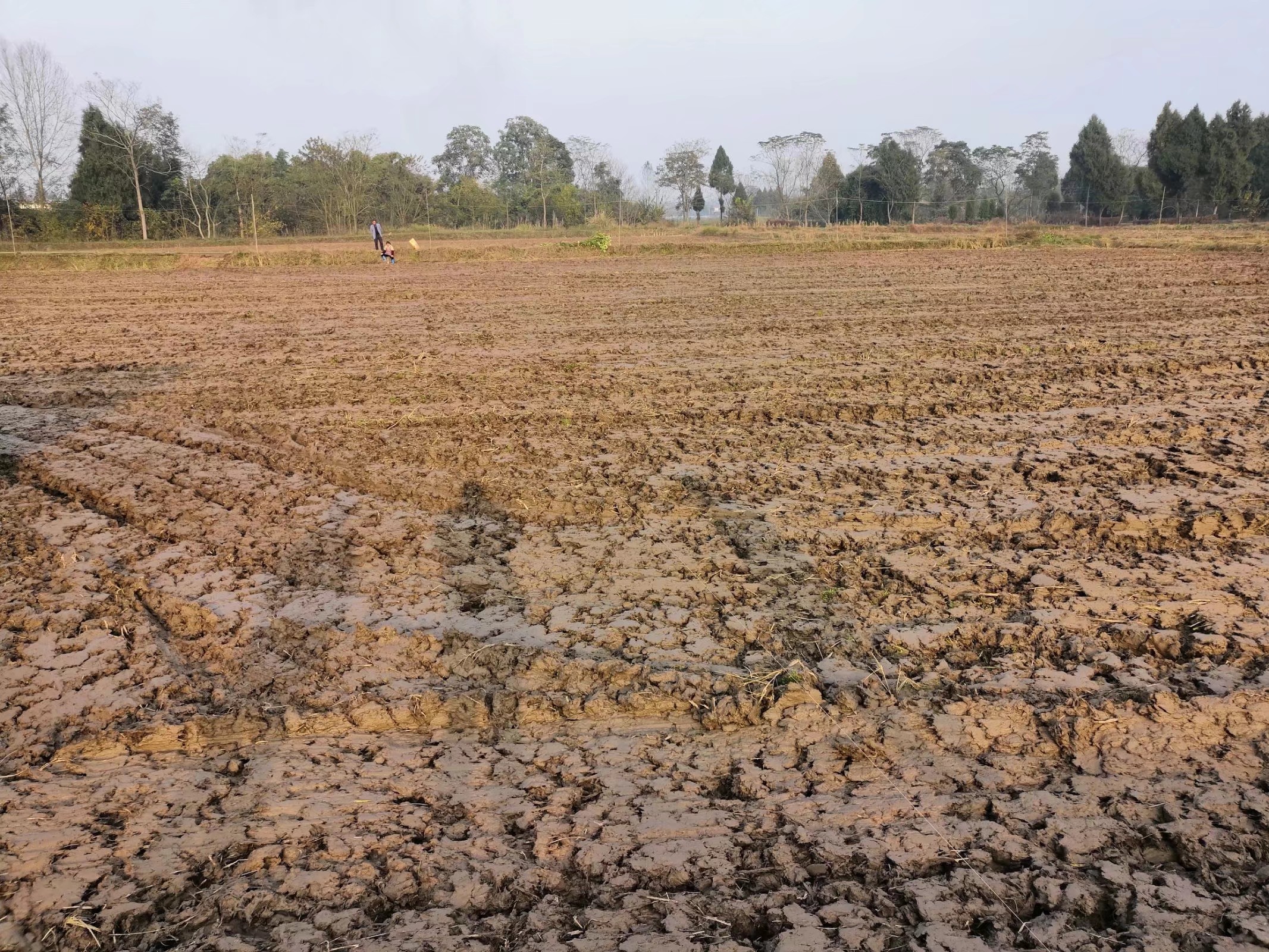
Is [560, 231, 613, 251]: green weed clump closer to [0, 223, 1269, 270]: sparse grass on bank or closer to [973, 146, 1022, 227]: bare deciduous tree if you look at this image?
[0, 223, 1269, 270]: sparse grass on bank

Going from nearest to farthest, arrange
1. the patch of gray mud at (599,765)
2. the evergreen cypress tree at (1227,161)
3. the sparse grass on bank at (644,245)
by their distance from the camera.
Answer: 1. the patch of gray mud at (599,765)
2. the sparse grass on bank at (644,245)
3. the evergreen cypress tree at (1227,161)

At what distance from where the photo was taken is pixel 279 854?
257cm

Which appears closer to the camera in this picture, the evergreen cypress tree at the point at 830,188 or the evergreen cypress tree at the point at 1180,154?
the evergreen cypress tree at the point at 1180,154

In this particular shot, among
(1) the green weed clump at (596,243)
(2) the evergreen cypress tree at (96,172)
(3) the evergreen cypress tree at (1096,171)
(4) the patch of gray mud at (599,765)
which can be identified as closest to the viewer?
(4) the patch of gray mud at (599,765)

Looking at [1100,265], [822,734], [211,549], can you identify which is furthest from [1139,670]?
[1100,265]

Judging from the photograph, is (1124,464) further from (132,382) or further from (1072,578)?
(132,382)

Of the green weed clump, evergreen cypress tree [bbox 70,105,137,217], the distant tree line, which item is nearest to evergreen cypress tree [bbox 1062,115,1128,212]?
the distant tree line

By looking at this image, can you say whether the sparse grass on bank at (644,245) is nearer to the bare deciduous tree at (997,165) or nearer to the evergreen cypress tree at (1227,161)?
the evergreen cypress tree at (1227,161)

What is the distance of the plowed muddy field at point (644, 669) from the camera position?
2.40 metres

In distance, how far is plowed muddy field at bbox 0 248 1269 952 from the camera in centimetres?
240

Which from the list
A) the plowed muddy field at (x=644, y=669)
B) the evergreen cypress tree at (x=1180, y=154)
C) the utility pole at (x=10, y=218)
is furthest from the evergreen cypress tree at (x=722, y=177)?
the plowed muddy field at (x=644, y=669)

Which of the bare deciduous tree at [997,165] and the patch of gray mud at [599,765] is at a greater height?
the bare deciduous tree at [997,165]

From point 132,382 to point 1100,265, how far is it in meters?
21.6

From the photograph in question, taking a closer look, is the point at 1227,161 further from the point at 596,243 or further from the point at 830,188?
the point at 596,243
